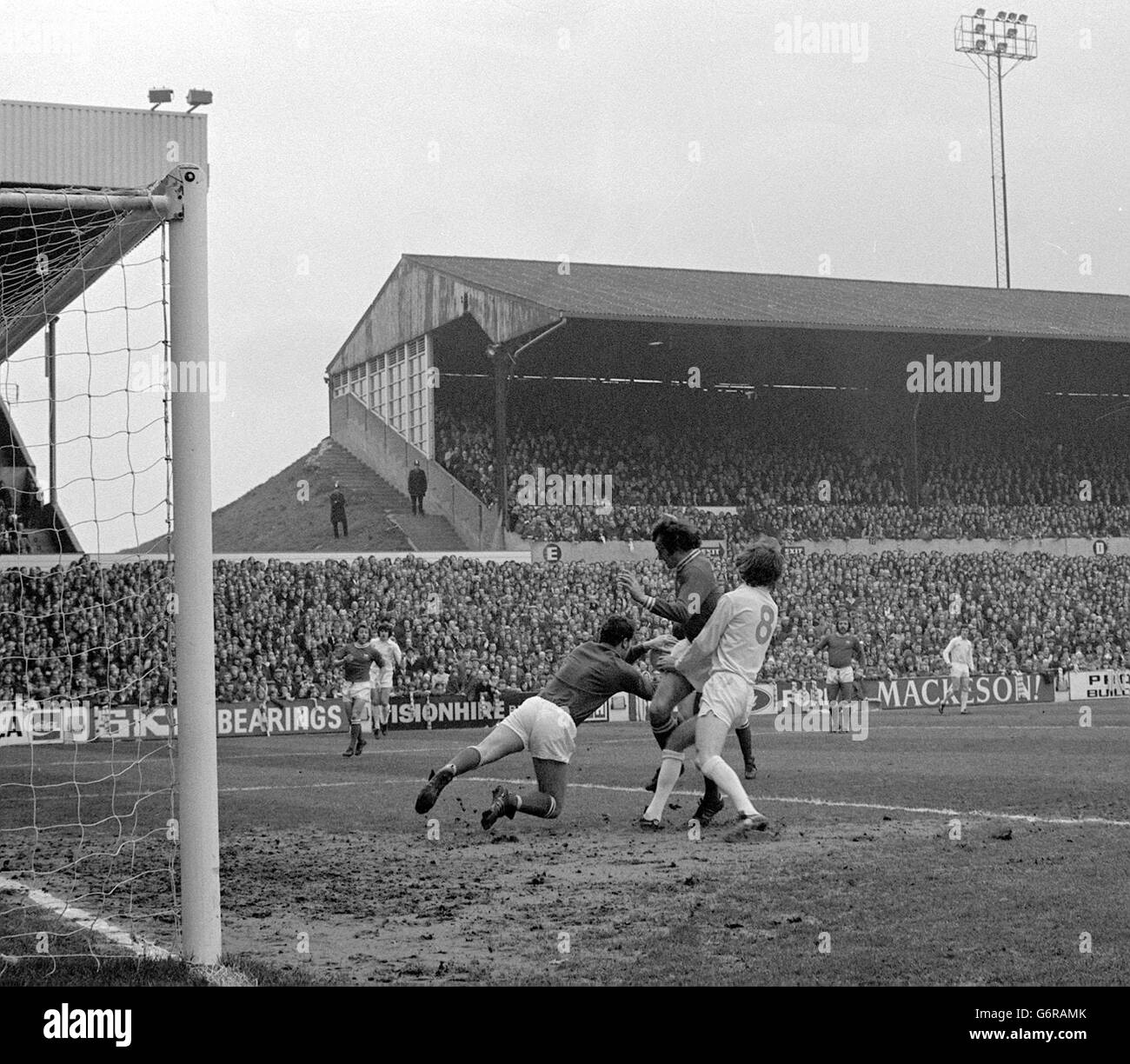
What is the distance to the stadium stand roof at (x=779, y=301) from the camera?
124 feet

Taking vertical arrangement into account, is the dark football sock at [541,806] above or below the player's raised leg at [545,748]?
below

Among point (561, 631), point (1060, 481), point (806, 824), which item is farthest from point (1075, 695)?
point (806, 824)

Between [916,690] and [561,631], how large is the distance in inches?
311

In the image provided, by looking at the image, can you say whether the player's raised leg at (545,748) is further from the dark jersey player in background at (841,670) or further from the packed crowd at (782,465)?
the packed crowd at (782,465)

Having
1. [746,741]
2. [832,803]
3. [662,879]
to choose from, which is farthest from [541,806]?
[746,741]

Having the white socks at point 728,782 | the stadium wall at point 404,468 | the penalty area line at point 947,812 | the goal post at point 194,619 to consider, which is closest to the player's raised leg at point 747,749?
the penalty area line at point 947,812

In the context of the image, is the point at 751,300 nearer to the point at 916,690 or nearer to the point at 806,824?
the point at 916,690

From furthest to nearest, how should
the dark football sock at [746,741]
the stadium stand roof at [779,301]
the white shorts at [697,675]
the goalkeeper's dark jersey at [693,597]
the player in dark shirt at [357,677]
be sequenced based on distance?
the stadium stand roof at [779,301]
the player in dark shirt at [357,677]
the dark football sock at [746,741]
the white shorts at [697,675]
the goalkeeper's dark jersey at [693,597]

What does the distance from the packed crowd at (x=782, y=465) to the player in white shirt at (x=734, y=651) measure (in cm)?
2655

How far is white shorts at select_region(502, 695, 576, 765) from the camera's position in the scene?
A: 9.45 m

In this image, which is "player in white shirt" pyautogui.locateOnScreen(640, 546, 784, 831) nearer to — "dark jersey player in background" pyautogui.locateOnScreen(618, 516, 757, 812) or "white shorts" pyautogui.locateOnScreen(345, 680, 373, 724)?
"dark jersey player in background" pyautogui.locateOnScreen(618, 516, 757, 812)

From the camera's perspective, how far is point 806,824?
32.2ft

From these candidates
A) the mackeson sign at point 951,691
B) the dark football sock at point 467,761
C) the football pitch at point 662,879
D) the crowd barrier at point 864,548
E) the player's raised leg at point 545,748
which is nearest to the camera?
the football pitch at point 662,879

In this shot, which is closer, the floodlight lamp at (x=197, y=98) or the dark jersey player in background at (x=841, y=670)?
the floodlight lamp at (x=197, y=98)
